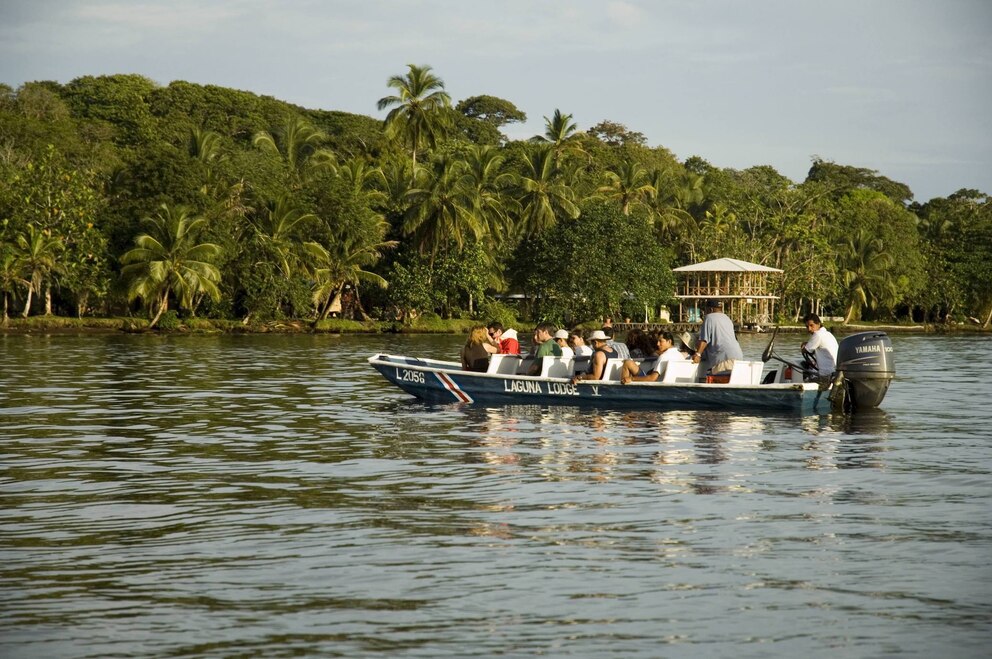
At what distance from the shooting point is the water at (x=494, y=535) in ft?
24.9

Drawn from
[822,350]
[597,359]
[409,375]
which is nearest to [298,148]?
[409,375]

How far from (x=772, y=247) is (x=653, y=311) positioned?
35.8 ft

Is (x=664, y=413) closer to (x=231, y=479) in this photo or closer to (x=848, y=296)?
(x=231, y=479)

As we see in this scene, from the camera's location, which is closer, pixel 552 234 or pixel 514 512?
pixel 514 512

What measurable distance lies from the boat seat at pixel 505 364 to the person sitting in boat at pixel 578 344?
3.47 feet

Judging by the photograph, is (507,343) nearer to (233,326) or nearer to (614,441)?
(614,441)

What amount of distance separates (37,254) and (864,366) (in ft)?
146

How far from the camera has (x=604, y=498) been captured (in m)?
12.4

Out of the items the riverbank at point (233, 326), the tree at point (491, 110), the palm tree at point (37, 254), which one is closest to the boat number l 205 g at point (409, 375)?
the riverbank at point (233, 326)

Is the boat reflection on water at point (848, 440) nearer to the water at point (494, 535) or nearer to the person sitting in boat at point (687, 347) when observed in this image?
the water at point (494, 535)

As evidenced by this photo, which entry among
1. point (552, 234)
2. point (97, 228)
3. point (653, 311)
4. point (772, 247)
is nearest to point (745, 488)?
point (97, 228)

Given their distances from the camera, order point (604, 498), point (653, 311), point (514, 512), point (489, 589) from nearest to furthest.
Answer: point (489, 589), point (514, 512), point (604, 498), point (653, 311)

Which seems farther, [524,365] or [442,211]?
[442,211]

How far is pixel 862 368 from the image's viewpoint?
65.2 feet
